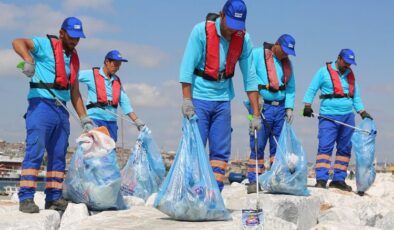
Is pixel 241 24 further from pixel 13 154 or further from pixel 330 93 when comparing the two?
pixel 13 154

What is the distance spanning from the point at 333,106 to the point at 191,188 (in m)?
3.90

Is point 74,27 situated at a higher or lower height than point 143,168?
higher

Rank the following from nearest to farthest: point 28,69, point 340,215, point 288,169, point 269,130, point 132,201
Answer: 1. point 28,69
2. point 132,201
3. point 340,215
4. point 288,169
5. point 269,130

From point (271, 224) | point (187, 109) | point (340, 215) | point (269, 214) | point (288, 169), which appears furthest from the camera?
point (288, 169)

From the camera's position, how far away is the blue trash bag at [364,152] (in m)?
7.85

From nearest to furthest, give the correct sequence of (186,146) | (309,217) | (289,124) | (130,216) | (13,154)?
(186,146) → (130,216) → (309,217) → (289,124) → (13,154)

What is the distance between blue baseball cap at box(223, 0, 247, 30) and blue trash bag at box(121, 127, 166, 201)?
112 inches

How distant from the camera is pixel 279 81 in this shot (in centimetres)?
700

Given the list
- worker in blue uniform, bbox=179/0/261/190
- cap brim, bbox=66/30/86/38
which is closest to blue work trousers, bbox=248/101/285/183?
worker in blue uniform, bbox=179/0/261/190

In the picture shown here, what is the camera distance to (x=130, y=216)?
472 cm

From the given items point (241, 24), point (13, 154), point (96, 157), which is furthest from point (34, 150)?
point (13, 154)

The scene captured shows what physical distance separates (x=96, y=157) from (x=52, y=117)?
1.69 ft

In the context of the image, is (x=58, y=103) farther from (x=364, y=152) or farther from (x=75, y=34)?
(x=364, y=152)

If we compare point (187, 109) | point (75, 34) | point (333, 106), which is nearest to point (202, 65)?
point (187, 109)
